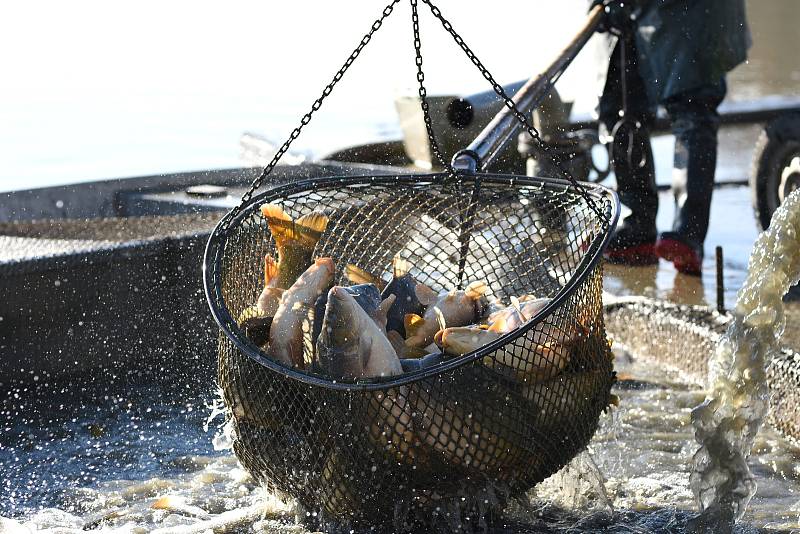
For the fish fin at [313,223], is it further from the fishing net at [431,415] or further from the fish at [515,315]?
the fish at [515,315]

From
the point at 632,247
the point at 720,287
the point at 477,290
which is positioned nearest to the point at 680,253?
the point at 632,247

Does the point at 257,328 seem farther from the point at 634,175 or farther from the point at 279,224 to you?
the point at 634,175

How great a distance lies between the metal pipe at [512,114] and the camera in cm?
344

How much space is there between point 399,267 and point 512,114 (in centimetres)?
69

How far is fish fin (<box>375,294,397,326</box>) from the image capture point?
3.12 meters

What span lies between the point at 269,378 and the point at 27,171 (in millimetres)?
10851

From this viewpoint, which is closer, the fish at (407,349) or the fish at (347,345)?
the fish at (347,345)

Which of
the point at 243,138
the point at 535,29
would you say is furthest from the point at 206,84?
the point at 243,138

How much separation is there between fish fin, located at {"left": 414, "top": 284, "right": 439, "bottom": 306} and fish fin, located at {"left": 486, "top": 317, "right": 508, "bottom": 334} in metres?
0.37

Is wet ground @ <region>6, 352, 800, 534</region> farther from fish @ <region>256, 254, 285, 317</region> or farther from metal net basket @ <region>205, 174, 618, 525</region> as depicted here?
fish @ <region>256, 254, 285, 317</region>

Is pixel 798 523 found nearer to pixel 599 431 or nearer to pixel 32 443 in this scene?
pixel 599 431

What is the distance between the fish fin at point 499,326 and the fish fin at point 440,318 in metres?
0.19

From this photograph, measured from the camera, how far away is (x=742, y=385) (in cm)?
310

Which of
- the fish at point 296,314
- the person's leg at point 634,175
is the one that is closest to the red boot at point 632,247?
the person's leg at point 634,175
